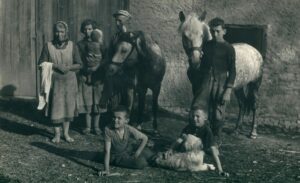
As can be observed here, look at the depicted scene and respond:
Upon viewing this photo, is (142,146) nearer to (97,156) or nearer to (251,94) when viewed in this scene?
(97,156)

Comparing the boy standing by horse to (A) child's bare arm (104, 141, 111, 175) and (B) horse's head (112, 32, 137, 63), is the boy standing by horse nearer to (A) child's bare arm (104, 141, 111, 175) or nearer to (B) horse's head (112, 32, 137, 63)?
(B) horse's head (112, 32, 137, 63)

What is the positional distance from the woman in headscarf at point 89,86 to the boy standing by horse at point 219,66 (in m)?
1.96

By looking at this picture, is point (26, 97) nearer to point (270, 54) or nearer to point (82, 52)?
point (82, 52)

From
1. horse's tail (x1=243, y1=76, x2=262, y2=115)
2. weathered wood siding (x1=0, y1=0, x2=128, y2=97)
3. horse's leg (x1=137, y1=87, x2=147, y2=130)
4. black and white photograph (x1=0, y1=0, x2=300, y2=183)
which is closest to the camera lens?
black and white photograph (x1=0, y1=0, x2=300, y2=183)

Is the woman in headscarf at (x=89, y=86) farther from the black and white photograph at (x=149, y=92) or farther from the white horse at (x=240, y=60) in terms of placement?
the white horse at (x=240, y=60)

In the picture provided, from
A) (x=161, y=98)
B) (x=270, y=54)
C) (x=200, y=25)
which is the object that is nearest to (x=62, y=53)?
(x=200, y=25)

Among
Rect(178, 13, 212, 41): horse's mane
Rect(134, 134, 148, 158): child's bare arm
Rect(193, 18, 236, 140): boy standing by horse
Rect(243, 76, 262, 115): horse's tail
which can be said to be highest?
Rect(178, 13, 212, 41): horse's mane

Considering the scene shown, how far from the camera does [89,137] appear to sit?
9422 millimetres

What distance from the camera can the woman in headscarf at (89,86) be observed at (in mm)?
9250

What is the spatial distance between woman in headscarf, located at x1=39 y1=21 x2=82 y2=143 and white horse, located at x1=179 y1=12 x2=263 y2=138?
5.84ft

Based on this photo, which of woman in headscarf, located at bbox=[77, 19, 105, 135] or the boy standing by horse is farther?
woman in headscarf, located at bbox=[77, 19, 105, 135]

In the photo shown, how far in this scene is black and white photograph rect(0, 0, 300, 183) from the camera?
7531 mm

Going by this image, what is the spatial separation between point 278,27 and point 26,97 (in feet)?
18.1

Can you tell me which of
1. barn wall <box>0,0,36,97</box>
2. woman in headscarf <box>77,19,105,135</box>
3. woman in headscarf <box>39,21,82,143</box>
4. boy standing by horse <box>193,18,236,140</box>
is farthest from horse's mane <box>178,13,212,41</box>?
barn wall <box>0,0,36,97</box>
